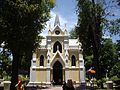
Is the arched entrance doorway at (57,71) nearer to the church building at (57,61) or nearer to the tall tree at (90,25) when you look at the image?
the church building at (57,61)

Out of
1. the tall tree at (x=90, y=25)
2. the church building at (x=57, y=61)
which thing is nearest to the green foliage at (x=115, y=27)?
the tall tree at (x=90, y=25)

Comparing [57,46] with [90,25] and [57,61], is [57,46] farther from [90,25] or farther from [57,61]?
[90,25]

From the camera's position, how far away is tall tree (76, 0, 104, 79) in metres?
35.7

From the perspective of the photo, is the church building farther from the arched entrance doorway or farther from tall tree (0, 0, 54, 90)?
tall tree (0, 0, 54, 90)

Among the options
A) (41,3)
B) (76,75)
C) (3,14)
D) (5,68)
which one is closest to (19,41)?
(3,14)

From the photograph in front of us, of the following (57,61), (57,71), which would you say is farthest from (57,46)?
(57,71)

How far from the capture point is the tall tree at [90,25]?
117 feet

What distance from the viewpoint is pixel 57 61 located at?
50656 mm

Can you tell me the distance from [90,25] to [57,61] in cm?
1421

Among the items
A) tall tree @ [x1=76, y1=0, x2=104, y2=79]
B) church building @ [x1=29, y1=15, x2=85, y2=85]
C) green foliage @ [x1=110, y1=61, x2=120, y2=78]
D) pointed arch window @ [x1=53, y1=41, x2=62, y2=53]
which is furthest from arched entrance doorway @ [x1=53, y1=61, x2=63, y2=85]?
green foliage @ [x1=110, y1=61, x2=120, y2=78]

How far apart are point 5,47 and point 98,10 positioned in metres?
13.0

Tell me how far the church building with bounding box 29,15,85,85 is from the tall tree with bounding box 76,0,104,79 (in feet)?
28.5

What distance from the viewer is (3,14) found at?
29.6 m

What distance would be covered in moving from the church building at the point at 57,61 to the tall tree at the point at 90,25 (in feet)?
28.5
